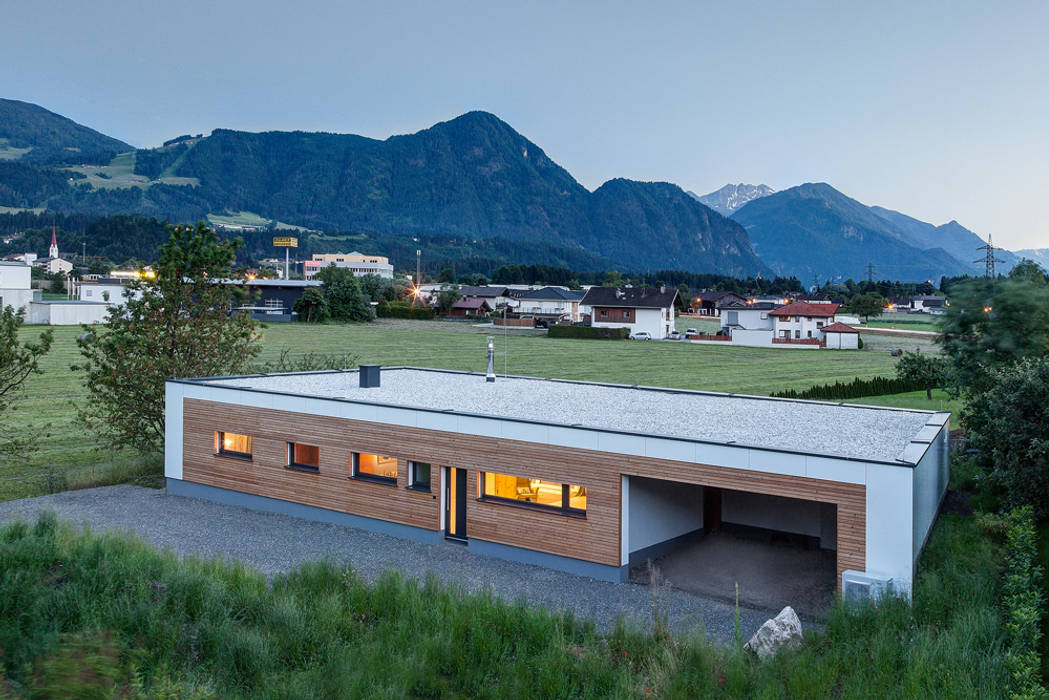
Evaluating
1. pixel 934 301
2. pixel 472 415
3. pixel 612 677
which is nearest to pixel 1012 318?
pixel 472 415

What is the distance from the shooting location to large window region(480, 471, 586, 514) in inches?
595

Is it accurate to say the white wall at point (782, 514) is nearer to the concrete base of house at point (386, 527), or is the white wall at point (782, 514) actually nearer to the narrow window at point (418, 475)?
the concrete base of house at point (386, 527)

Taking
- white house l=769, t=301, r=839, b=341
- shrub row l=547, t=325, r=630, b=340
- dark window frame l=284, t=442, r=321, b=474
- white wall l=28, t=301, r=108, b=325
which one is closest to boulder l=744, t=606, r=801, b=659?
dark window frame l=284, t=442, r=321, b=474

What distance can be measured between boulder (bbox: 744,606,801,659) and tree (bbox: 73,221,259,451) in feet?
58.9

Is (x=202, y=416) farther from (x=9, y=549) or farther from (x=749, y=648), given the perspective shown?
(x=749, y=648)

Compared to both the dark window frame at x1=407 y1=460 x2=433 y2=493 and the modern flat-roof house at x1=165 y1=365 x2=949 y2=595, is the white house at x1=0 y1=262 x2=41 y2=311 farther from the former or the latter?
the dark window frame at x1=407 y1=460 x2=433 y2=493

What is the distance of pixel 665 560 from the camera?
15.6m

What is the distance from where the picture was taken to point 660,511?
15609 millimetres

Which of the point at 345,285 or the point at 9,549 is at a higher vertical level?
the point at 345,285

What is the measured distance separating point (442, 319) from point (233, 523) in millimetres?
85513

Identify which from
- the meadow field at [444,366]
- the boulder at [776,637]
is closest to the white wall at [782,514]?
the boulder at [776,637]

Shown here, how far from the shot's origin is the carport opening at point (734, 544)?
1415cm

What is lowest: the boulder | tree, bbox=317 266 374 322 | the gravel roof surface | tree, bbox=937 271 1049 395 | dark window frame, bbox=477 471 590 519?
the boulder

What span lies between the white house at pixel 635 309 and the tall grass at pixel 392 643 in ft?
234
